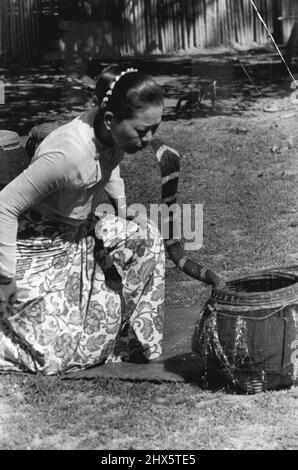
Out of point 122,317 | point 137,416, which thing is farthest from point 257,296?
point 122,317

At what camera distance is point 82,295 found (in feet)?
15.1

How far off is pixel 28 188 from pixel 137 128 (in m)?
0.58

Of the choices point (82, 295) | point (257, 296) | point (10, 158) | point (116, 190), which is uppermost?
point (10, 158)

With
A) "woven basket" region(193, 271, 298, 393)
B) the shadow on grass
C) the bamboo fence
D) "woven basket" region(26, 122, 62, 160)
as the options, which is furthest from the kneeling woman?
the bamboo fence

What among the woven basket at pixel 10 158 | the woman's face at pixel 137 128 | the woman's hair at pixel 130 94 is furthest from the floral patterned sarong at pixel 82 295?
the woven basket at pixel 10 158

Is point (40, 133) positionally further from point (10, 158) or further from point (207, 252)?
point (207, 252)

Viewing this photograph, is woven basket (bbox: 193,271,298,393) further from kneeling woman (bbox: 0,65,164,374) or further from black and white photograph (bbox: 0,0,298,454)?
kneeling woman (bbox: 0,65,164,374)

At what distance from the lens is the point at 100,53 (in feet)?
54.2

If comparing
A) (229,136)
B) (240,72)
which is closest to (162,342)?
(229,136)

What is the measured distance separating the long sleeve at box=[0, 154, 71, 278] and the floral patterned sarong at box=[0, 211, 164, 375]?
355 mm

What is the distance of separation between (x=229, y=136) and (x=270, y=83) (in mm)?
3244

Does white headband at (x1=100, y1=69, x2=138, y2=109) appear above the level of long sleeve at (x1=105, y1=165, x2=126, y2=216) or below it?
above

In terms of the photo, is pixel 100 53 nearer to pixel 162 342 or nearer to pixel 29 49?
pixel 29 49

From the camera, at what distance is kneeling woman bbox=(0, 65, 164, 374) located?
4238 millimetres
